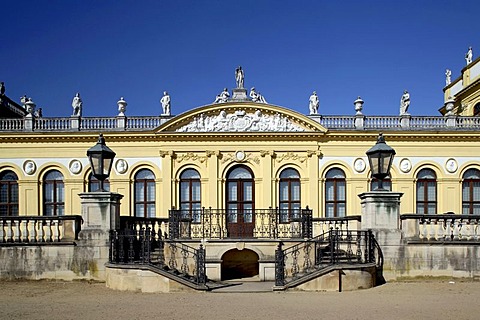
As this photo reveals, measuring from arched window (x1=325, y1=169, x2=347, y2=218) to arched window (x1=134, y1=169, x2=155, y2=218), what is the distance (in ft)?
29.5

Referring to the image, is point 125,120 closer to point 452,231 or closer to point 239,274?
point 239,274

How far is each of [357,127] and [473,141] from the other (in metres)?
6.05

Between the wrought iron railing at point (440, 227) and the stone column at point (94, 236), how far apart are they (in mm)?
8511

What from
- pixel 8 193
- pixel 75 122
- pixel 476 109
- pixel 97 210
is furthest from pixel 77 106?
pixel 476 109

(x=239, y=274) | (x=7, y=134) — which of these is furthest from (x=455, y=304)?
(x=7, y=134)

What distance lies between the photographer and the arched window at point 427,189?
88.8 feet

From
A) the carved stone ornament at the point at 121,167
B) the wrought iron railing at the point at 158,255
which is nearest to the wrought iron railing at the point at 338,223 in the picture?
the wrought iron railing at the point at 158,255

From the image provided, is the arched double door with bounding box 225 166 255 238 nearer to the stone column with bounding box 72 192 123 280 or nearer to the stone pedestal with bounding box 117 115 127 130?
the stone pedestal with bounding box 117 115 127 130

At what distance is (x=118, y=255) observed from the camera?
1449 cm

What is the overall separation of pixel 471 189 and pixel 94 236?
66.3 feet

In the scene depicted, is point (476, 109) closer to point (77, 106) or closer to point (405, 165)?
point (405, 165)

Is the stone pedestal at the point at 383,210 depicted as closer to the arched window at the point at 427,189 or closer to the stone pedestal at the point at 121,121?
the arched window at the point at 427,189

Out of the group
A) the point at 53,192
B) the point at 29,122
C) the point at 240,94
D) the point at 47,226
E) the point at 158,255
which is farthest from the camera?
the point at 240,94

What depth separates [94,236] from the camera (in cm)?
1499
